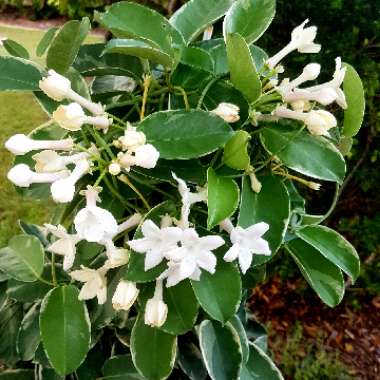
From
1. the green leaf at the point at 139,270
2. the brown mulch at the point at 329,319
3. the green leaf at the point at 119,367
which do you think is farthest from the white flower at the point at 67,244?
the brown mulch at the point at 329,319

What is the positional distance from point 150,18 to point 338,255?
0.58 metres

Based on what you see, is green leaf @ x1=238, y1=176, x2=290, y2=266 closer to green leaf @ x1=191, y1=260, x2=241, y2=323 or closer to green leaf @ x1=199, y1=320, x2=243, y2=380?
green leaf @ x1=191, y1=260, x2=241, y2=323

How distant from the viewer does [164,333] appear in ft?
3.73

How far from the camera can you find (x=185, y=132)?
883 mm

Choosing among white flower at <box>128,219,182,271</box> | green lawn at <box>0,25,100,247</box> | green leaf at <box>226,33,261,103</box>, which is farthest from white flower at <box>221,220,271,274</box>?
green lawn at <box>0,25,100,247</box>

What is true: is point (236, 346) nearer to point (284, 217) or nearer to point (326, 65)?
point (284, 217)

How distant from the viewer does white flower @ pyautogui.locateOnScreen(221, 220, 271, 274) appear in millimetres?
865

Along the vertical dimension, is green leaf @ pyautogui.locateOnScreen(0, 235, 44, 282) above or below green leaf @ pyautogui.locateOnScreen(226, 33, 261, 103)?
below

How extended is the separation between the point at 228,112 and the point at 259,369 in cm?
72

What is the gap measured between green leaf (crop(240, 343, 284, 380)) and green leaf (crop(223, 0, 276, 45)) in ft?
2.47

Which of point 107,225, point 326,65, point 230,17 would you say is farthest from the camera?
point 326,65

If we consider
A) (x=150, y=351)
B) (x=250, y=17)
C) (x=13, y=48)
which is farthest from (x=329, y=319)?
(x=13, y=48)

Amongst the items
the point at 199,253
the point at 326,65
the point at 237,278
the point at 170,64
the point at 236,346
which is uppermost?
the point at 170,64

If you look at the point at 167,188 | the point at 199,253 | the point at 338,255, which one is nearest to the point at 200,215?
the point at 167,188
